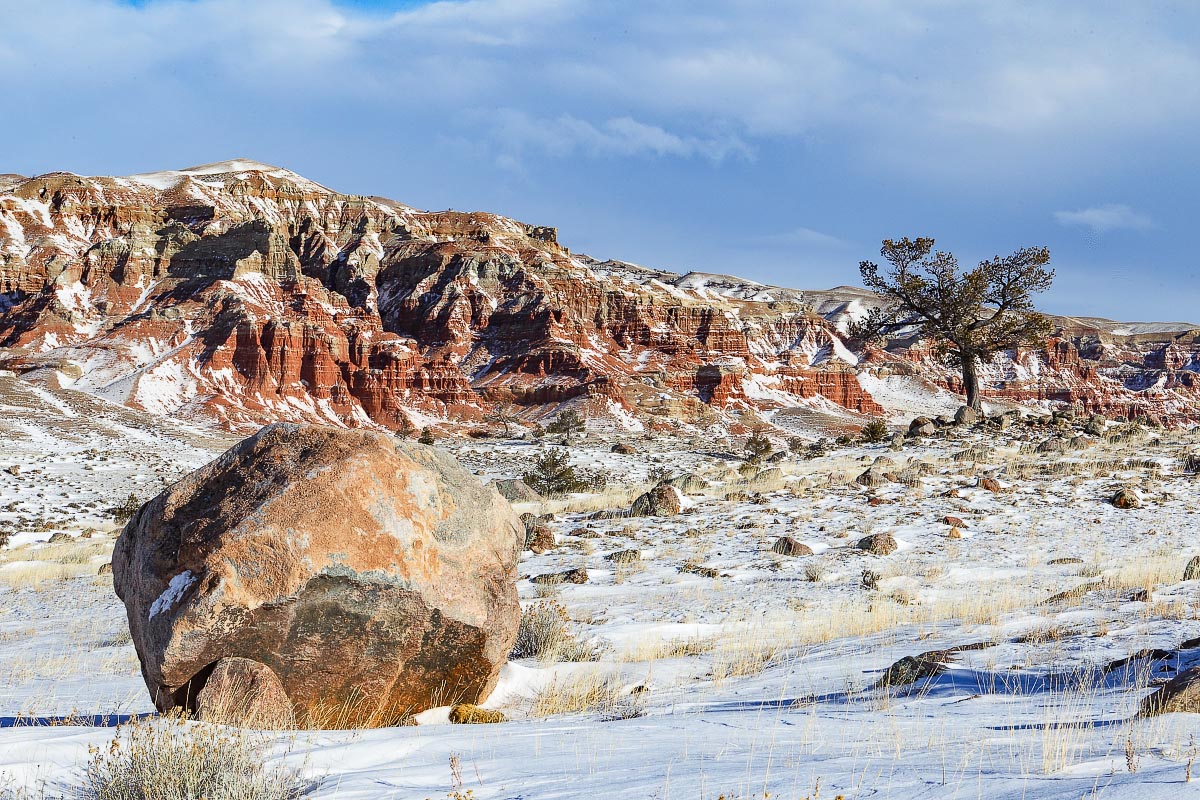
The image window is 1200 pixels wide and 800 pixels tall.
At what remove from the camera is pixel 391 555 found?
444 cm

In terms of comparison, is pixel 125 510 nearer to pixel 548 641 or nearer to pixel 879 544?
pixel 548 641

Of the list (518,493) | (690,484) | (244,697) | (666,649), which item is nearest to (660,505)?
(690,484)

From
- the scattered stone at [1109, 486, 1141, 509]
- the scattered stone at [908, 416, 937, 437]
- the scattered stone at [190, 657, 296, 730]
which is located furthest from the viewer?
the scattered stone at [908, 416, 937, 437]

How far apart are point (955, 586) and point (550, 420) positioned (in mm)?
60455

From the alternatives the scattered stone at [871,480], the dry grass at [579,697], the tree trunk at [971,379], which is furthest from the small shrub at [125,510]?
the tree trunk at [971,379]

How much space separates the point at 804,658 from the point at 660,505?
8.29 metres

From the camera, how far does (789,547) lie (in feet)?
33.1

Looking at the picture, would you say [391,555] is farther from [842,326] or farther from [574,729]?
[842,326]

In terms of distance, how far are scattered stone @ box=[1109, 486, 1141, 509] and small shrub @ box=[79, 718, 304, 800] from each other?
12248mm

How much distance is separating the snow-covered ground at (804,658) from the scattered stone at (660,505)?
0.43m

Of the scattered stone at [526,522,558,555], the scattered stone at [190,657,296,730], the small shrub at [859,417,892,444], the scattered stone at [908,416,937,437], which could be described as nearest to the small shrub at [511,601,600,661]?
the scattered stone at [190,657,296,730]

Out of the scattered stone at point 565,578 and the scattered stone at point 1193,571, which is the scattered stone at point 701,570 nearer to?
the scattered stone at point 565,578

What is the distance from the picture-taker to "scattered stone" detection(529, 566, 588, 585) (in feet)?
30.6

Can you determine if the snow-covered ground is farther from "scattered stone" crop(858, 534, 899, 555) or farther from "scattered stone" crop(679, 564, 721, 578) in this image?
"scattered stone" crop(858, 534, 899, 555)
